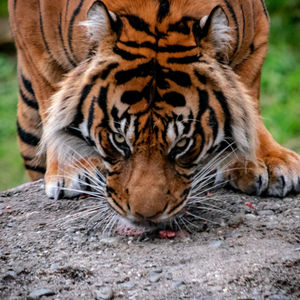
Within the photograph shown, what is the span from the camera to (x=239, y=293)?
225 centimetres

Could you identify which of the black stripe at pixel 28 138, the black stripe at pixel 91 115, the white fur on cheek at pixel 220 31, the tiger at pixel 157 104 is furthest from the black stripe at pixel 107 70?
the black stripe at pixel 28 138

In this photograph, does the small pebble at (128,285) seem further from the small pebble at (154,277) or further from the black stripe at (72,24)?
the black stripe at (72,24)

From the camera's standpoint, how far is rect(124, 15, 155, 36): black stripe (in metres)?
2.73

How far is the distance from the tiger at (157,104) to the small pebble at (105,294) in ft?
1.21

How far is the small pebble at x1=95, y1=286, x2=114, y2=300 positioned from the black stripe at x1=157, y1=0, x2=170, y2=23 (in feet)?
3.97

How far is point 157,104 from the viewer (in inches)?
103

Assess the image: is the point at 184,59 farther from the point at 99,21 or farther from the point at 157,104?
the point at 99,21

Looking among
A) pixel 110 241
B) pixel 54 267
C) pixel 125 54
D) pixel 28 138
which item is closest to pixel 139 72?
pixel 125 54

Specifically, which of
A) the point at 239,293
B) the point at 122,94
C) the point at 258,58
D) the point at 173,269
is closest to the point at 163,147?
the point at 122,94

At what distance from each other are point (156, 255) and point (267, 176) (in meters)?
0.96

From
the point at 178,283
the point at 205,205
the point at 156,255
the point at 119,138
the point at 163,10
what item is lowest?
the point at 205,205

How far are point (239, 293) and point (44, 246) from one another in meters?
0.98

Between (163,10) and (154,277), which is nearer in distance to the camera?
(154,277)

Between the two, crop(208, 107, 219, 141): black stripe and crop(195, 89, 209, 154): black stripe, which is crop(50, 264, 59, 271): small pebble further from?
crop(208, 107, 219, 141): black stripe
